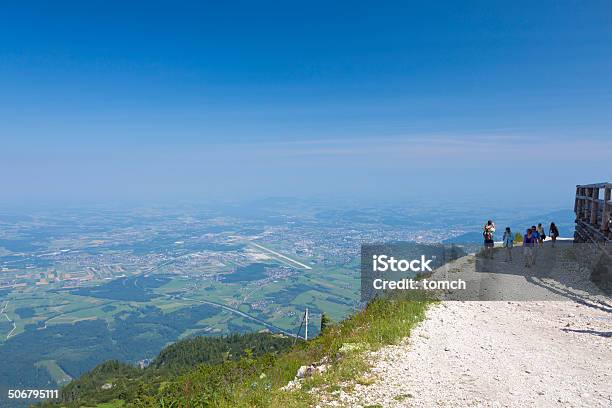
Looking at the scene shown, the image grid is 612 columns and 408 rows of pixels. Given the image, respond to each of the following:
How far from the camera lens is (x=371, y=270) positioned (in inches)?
621

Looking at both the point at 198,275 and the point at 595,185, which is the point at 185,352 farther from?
the point at 198,275

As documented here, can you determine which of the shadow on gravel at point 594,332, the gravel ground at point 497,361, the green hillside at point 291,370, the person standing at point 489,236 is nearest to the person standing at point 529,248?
the person standing at point 489,236

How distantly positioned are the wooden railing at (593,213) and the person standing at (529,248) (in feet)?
10.2

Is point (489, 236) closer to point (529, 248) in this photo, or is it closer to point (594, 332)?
point (529, 248)

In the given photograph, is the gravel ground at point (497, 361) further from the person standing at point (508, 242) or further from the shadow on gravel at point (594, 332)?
the person standing at point (508, 242)

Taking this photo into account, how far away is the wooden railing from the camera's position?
20781 millimetres

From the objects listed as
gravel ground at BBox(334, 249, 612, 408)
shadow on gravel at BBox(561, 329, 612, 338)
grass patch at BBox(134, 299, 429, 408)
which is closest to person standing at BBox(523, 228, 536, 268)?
gravel ground at BBox(334, 249, 612, 408)

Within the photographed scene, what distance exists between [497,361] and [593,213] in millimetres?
18791

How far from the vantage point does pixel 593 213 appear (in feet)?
77.1

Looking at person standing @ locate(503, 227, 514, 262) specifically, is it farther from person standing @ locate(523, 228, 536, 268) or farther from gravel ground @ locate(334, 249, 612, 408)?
gravel ground @ locate(334, 249, 612, 408)

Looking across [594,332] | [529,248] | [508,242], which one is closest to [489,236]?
[508,242]

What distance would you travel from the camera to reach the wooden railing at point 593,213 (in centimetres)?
2078

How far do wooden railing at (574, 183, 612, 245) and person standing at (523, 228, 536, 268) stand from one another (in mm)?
3098

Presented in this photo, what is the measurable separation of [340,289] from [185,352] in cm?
7327
